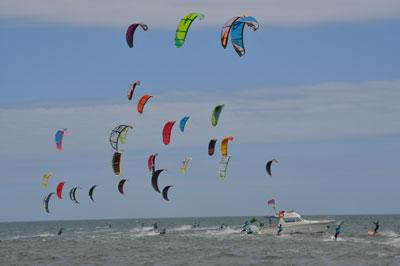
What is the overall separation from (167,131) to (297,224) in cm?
1249

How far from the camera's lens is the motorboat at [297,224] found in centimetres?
5125

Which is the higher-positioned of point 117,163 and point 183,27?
point 183,27

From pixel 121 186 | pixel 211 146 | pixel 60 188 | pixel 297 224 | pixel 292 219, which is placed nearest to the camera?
pixel 211 146

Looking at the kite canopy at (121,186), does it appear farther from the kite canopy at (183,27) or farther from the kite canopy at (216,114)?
the kite canopy at (183,27)

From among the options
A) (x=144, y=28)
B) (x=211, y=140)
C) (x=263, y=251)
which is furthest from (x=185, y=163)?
(x=144, y=28)

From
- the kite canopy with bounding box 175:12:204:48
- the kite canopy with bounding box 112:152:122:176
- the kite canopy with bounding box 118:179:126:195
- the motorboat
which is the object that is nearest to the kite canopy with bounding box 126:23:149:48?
the kite canopy with bounding box 175:12:204:48

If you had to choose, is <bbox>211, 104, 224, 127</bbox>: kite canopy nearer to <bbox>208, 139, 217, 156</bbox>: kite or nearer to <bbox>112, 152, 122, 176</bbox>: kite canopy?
<bbox>208, 139, 217, 156</bbox>: kite

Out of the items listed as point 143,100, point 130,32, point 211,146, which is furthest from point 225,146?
point 130,32

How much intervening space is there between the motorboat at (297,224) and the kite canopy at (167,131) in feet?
38.5

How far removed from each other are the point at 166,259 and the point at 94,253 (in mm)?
6237

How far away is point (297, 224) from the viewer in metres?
51.8

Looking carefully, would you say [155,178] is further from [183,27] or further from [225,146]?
[183,27]

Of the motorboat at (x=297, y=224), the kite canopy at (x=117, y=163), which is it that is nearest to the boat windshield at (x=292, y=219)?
the motorboat at (x=297, y=224)

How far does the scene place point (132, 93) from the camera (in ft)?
132
